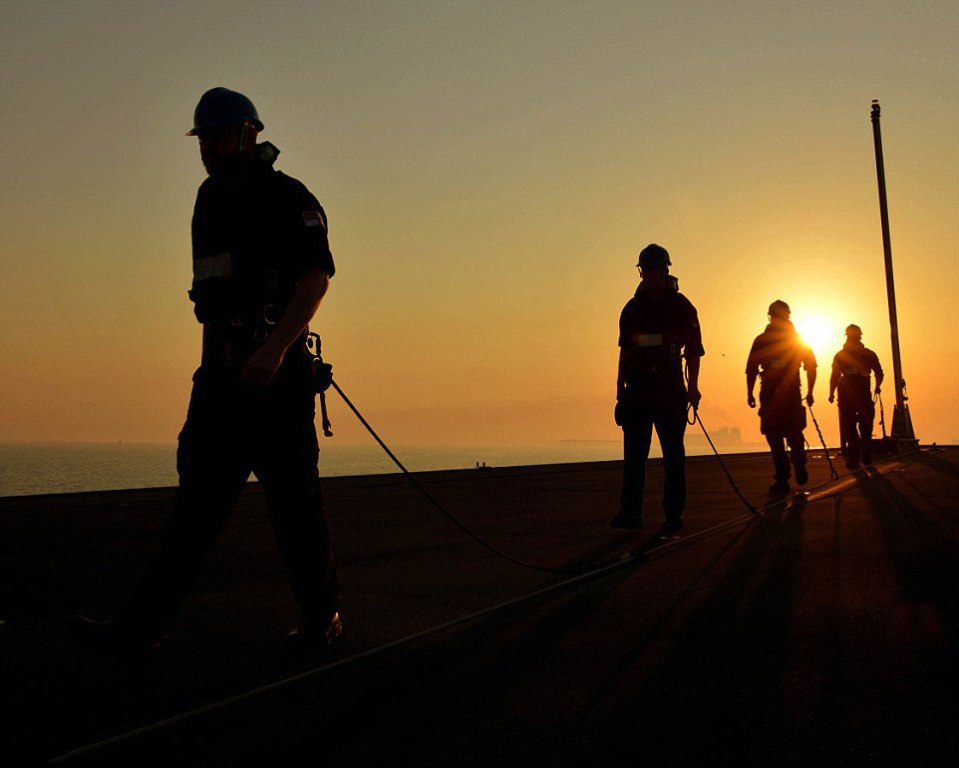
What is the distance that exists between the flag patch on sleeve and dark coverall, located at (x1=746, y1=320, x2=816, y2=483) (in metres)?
9.30

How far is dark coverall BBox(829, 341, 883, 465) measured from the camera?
1596cm

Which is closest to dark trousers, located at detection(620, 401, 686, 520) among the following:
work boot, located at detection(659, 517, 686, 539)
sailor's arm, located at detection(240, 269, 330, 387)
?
work boot, located at detection(659, 517, 686, 539)

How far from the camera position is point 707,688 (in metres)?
2.83

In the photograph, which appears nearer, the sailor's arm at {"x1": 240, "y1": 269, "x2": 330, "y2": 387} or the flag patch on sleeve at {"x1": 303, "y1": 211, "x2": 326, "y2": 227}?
the sailor's arm at {"x1": 240, "y1": 269, "x2": 330, "y2": 387}

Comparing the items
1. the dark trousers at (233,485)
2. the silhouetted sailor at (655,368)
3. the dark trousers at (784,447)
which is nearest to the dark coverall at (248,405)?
the dark trousers at (233,485)

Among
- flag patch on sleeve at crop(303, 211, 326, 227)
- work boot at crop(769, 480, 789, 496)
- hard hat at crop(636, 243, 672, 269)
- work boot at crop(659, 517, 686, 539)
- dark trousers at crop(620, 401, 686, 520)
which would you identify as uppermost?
hard hat at crop(636, 243, 672, 269)

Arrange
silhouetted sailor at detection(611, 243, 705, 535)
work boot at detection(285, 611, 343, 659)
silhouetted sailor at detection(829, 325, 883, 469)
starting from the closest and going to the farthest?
work boot at detection(285, 611, 343, 659)
silhouetted sailor at detection(611, 243, 705, 535)
silhouetted sailor at detection(829, 325, 883, 469)

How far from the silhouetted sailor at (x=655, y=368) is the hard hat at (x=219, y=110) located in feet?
16.0

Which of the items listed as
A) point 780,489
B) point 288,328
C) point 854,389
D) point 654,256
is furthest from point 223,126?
point 854,389

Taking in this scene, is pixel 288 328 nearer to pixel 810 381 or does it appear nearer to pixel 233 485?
pixel 233 485

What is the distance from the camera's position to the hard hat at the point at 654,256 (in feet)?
25.4

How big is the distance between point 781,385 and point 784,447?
32.4 inches

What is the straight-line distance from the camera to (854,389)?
52.3 feet

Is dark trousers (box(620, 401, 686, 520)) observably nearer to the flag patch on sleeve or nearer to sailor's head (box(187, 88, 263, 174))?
the flag patch on sleeve
